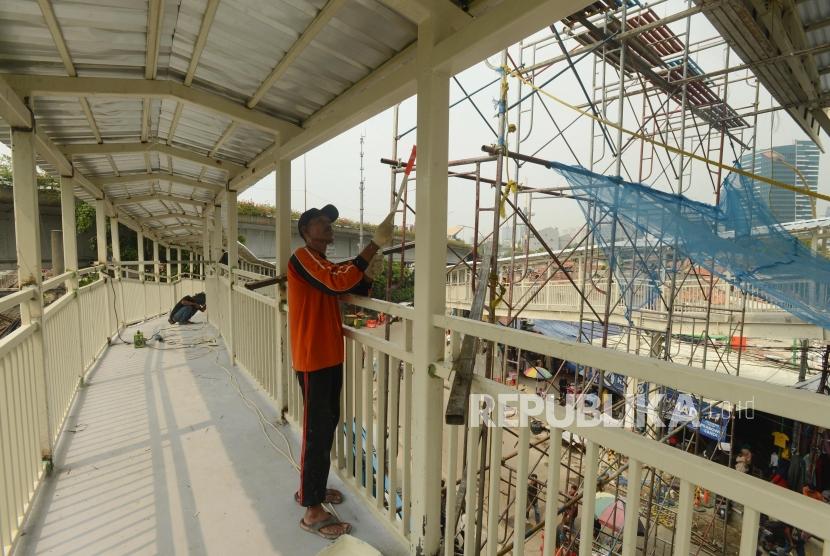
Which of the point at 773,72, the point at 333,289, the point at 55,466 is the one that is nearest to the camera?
the point at 333,289

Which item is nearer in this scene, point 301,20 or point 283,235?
point 301,20

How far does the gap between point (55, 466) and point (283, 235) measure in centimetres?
→ 198

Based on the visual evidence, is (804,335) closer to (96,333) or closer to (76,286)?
(76,286)

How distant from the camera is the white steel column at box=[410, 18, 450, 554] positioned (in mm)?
1521

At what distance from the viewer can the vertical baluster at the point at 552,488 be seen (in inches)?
44.0

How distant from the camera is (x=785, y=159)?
3.67 meters

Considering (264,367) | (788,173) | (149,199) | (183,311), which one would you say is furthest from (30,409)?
(788,173)

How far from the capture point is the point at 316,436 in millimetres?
1971

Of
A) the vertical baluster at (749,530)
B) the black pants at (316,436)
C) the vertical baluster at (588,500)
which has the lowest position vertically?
the black pants at (316,436)

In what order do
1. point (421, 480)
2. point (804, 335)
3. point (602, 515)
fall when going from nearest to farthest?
point (421, 480) < point (602, 515) < point (804, 335)

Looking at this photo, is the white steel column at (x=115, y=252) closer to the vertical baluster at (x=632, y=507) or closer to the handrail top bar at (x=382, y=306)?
the handrail top bar at (x=382, y=306)

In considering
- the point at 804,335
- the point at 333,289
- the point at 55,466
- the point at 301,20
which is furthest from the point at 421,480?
the point at 804,335

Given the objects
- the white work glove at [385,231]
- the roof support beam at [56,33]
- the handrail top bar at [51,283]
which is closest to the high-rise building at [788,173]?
the white work glove at [385,231]

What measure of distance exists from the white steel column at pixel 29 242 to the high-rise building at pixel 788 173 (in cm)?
523
